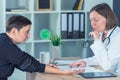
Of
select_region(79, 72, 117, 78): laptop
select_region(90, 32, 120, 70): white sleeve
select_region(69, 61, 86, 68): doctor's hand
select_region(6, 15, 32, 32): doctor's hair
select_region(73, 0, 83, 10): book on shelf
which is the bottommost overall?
select_region(69, 61, 86, 68): doctor's hand

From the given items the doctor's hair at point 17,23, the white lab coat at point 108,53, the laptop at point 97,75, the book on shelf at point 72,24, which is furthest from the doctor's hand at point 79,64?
the book on shelf at point 72,24

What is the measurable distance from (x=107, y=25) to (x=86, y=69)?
0.44m

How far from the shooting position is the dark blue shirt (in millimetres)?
2159

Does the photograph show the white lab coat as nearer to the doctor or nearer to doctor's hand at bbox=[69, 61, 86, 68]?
the doctor

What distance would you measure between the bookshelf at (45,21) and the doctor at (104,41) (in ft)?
5.50

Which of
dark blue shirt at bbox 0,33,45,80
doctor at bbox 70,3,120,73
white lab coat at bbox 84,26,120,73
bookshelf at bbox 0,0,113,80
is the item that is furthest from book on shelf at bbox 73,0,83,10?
dark blue shirt at bbox 0,33,45,80

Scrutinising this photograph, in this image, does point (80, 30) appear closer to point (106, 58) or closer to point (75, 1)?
point (75, 1)

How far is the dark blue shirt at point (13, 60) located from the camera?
85.0 inches

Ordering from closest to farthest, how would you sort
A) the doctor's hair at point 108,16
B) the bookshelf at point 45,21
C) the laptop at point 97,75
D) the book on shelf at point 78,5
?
1. the laptop at point 97,75
2. the doctor's hair at point 108,16
3. the bookshelf at point 45,21
4. the book on shelf at point 78,5

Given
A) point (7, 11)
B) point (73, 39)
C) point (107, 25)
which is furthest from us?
point (73, 39)

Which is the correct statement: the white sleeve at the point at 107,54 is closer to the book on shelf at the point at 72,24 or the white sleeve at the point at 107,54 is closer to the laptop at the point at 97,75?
the laptop at the point at 97,75

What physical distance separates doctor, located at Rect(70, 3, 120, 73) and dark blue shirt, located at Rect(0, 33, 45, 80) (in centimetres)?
39

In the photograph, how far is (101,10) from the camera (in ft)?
8.56

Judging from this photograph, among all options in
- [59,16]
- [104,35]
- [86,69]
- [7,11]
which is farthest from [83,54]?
[86,69]
